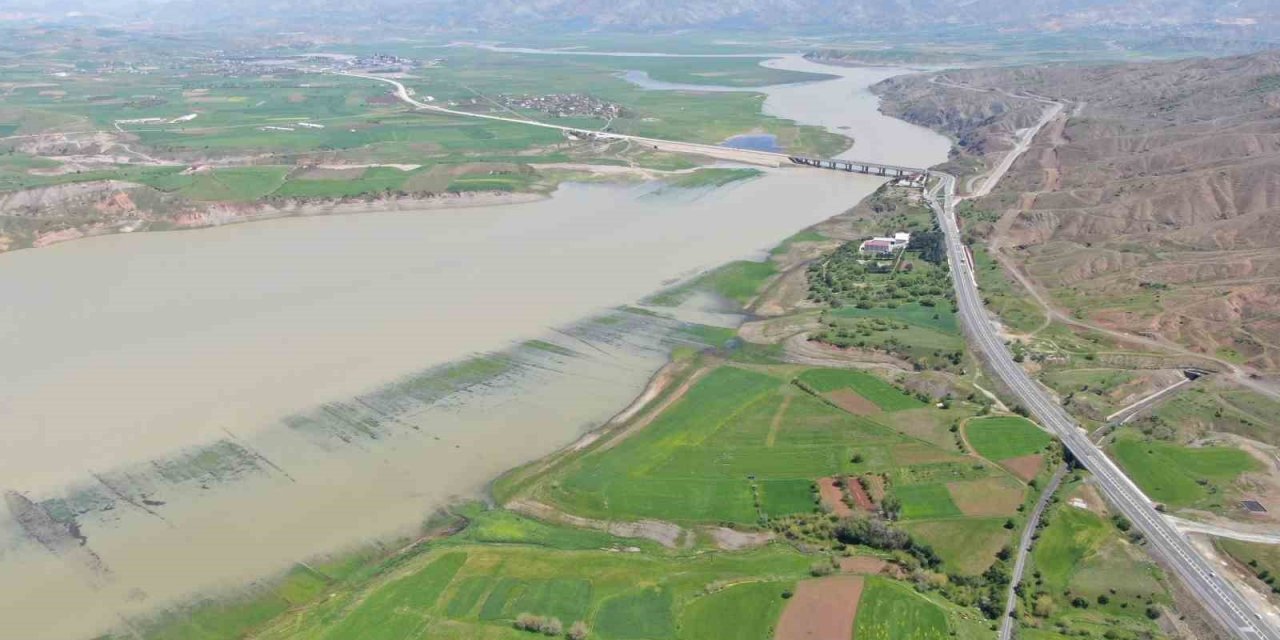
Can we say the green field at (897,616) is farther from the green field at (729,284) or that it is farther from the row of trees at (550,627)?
the green field at (729,284)

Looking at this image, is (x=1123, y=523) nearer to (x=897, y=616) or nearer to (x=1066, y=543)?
(x=1066, y=543)

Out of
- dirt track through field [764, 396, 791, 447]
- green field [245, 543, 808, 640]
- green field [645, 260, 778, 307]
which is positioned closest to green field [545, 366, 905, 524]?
dirt track through field [764, 396, 791, 447]

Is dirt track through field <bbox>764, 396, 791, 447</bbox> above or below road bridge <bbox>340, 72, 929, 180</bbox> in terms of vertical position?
below

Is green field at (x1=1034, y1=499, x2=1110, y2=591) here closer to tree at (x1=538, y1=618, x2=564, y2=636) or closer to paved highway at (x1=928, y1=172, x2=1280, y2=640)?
paved highway at (x1=928, y1=172, x2=1280, y2=640)

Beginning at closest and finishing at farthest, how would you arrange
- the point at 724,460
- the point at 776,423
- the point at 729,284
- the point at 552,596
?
1. the point at 552,596
2. the point at 724,460
3. the point at 776,423
4. the point at 729,284

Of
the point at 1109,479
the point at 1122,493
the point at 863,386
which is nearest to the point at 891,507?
the point at 1122,493

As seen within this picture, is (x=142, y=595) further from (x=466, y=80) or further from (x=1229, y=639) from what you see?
(x=466, y=80)
